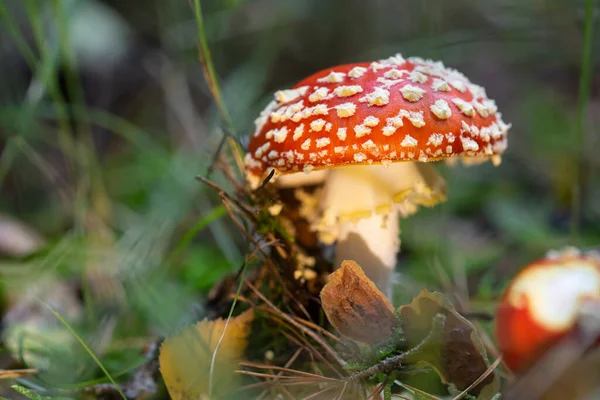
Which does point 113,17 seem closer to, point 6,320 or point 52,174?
point 52,174

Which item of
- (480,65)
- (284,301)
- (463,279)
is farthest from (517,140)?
(284,301)

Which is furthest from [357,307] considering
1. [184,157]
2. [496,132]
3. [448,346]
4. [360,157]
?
[184,157]

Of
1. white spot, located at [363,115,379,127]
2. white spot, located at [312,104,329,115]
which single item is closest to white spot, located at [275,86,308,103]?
white spot, located at [312,104,329,115]

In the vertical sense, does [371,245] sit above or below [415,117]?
below

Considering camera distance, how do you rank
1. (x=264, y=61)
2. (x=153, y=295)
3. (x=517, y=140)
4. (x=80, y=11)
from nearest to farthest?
(x=153, y=295), (x=80, y=11), (x=517, y=140), (x=264, y=61)

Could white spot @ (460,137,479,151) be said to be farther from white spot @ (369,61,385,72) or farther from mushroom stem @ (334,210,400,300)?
mushroom stem @ (334,210,400,300)

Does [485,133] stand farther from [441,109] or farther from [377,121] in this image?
[377,121]
